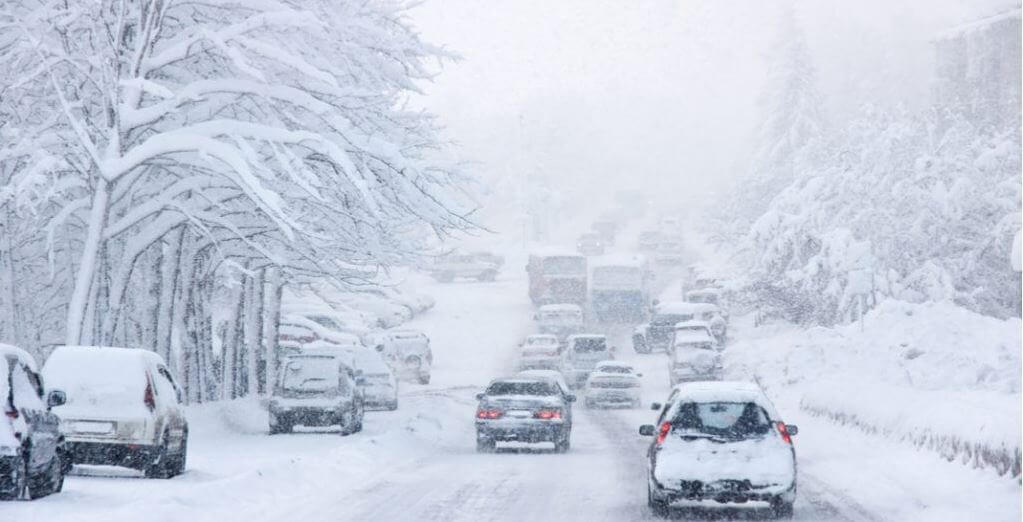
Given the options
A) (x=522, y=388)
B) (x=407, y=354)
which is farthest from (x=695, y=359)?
(x=522, y=388)

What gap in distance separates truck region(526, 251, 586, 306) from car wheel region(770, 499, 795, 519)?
55241 mm

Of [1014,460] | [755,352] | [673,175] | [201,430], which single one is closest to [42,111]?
[201,430]

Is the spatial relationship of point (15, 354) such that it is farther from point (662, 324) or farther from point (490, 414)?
point (662, 324)

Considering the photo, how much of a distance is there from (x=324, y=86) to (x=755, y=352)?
32066 millimetres

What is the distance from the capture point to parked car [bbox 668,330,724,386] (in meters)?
48.2

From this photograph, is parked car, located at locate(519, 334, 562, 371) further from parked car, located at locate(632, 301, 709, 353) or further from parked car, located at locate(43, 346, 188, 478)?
parked car, located at locate(43, 346, 188, 478)

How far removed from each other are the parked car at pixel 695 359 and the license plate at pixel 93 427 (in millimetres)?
30681

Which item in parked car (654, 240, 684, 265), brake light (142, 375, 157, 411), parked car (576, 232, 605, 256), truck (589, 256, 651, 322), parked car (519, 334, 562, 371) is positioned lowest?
brake light (142, 375, 157, 411)

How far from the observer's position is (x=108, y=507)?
15500 mm

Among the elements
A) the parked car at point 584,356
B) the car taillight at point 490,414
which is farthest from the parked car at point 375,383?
the parked car at point 584,356

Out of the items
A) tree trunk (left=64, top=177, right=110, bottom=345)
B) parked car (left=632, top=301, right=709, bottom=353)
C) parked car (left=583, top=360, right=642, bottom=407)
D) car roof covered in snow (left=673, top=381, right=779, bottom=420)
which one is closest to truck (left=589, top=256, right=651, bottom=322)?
parked car (left=632, top=301, right=709, bottom=353)

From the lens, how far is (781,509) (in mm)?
16938

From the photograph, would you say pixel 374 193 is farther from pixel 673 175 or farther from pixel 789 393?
pixel 673 175

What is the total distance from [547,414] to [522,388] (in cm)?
99
